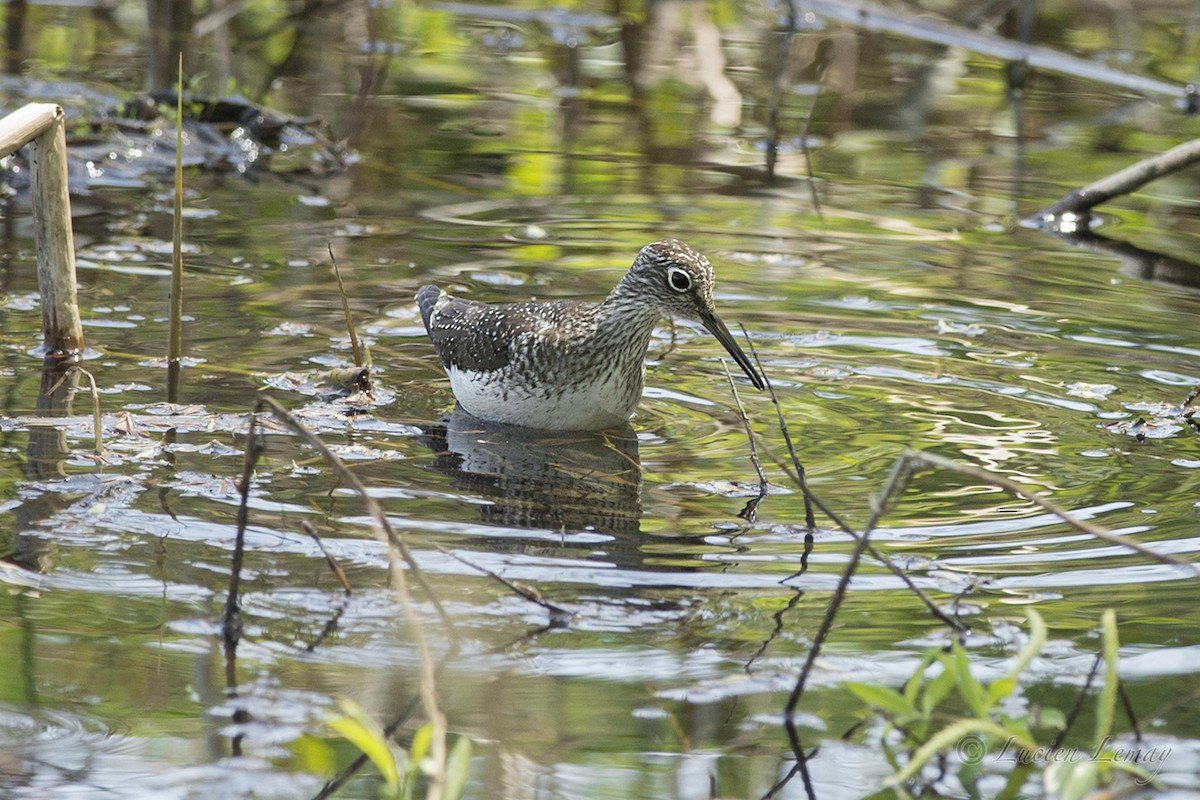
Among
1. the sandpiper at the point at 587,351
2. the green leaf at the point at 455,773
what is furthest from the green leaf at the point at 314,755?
the sandpiper at the point at 587,351

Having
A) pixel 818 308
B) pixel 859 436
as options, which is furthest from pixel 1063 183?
pixel 859 436

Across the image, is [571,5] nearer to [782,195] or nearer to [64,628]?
[782,195]

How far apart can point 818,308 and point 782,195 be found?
249 centimetres

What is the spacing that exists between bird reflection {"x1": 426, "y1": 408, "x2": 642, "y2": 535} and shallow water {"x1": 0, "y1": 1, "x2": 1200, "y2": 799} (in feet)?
0.10

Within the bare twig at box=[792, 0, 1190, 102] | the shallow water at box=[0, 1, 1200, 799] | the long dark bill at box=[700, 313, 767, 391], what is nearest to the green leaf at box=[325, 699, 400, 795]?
the shallow water at box=[0, 1, 1200, 799]

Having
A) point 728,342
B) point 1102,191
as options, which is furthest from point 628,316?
point 1102,191

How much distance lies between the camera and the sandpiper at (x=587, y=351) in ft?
24.7

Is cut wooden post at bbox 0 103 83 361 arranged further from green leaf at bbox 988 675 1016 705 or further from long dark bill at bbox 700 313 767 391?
green leaf at bbox 988 675 1016 705

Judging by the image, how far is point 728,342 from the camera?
7.40m

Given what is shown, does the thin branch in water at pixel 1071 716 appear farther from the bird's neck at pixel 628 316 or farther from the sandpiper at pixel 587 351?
the bird's neck at pixel 628 316

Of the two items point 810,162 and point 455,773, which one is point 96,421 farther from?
point 810,162

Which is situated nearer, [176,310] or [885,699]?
[885,699]

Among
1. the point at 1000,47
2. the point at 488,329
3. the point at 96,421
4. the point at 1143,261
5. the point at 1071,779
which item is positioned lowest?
the point at 96,421

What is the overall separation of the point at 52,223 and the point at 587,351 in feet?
8.72
